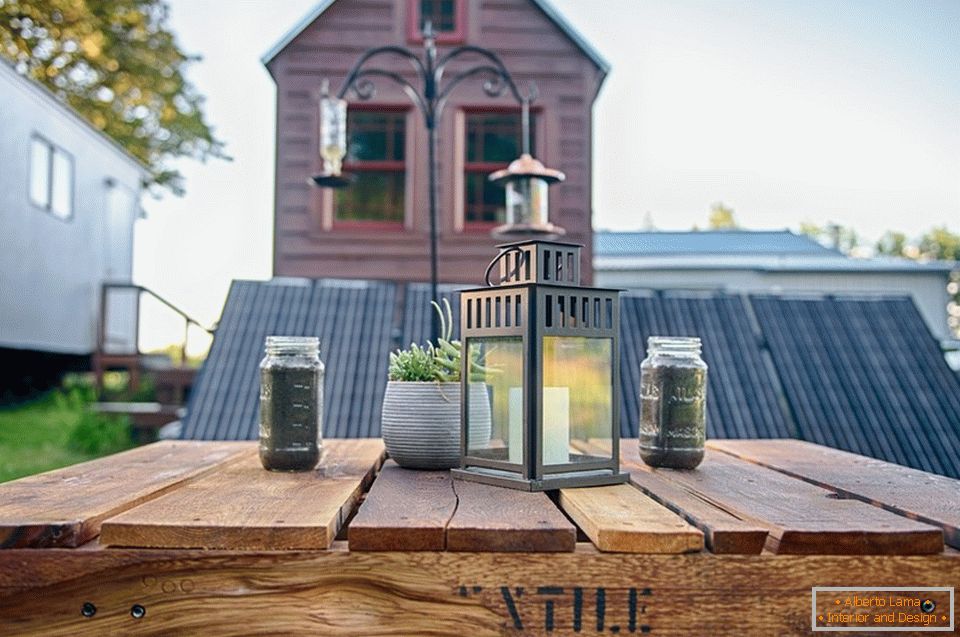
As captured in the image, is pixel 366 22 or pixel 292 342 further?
pixel 366 22

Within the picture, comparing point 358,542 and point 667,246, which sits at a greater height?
point 667,246

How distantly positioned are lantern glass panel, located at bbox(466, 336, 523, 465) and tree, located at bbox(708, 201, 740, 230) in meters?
22.2

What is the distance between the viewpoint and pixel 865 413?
3.72m

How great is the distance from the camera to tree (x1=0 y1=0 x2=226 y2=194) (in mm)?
11367

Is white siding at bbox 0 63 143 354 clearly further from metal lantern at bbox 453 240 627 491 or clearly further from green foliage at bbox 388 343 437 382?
metal lantern at bbox 453 240 627 491

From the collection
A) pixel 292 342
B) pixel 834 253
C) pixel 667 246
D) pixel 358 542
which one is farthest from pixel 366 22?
pixel 834 253

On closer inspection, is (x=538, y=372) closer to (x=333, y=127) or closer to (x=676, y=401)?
(x=676, y=401)

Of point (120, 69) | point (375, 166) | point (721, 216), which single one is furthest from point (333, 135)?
point (721, 216)

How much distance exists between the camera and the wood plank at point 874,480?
1217 mm

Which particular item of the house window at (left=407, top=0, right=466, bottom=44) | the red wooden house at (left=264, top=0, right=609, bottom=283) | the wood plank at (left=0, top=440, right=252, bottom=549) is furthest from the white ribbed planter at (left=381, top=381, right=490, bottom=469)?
the house window at (left=407, top=0, right=466, bottom=44)

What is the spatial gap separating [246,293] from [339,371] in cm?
79

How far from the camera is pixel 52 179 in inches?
355

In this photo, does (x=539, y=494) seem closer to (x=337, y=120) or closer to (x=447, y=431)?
(x=447, y=431)

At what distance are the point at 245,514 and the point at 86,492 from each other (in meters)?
0.38
